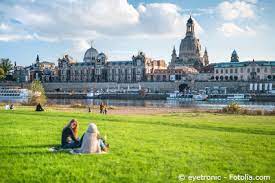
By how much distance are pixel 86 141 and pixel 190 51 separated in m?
133

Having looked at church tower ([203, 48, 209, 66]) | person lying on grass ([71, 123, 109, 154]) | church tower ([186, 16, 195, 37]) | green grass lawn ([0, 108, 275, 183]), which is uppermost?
church tower ([186, 16, 195, 37])

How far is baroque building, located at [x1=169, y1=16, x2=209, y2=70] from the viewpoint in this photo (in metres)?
139

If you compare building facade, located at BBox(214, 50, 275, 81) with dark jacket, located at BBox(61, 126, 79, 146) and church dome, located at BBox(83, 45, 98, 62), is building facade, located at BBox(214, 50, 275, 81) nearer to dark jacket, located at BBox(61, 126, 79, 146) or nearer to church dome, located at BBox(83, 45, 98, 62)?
church dome, located at BBox(83, 45, 98, 62)

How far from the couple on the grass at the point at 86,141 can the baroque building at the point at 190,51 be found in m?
128

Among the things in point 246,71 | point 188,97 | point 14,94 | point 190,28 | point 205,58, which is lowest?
point 188,97

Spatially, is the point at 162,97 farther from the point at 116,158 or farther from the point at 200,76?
the point at 116,158

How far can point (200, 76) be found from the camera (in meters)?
120

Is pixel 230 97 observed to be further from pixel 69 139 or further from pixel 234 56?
pixel 69 139

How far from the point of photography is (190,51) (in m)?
141

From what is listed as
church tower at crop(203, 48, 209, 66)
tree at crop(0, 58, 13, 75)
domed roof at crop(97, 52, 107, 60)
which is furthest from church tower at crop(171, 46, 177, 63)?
tree at crop(0, 58, 13, 75)

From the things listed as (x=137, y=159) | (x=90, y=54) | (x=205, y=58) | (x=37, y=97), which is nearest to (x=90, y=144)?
(x=137, y=159)

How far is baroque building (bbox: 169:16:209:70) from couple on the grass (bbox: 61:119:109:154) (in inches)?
5044

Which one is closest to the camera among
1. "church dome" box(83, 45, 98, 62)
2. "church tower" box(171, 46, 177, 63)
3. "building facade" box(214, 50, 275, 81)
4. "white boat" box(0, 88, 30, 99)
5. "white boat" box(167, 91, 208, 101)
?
"white boat" box(0, 88, 30, 99)

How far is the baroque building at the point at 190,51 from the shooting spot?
13900 cm
